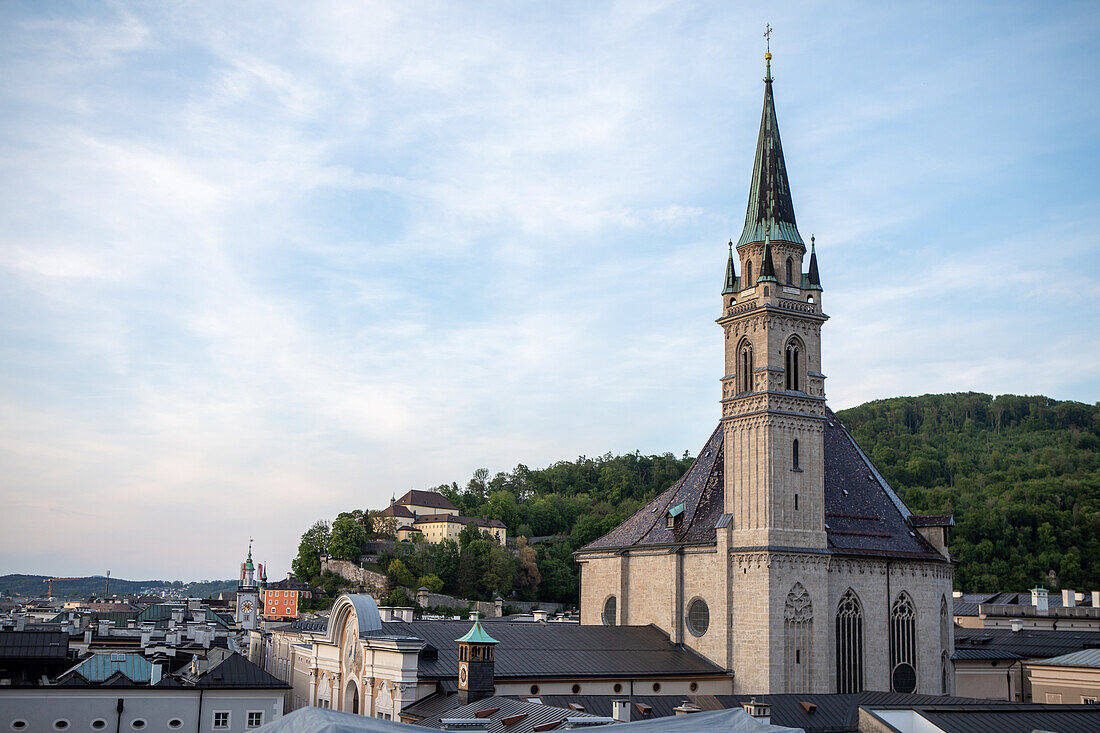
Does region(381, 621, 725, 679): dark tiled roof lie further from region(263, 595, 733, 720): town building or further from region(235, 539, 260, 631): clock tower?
region(235, 539, 260, 631): clock tower

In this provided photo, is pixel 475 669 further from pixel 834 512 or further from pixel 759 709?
pixel 834 512

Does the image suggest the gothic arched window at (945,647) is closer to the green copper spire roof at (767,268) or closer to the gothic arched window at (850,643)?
the gothic arched window at (850,643)

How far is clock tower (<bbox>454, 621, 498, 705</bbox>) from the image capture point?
41.1 m

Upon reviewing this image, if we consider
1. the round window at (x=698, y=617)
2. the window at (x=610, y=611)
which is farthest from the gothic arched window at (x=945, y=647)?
the window at (x=610, y=611)

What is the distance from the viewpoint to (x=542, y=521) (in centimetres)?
19112

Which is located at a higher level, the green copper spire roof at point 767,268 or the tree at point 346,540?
the green copper spire roof at point 767,268

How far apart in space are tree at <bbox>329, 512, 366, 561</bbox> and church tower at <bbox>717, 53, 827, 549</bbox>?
326ft

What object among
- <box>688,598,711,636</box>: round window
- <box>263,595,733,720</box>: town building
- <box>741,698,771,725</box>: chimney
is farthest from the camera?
<box>688,598,711,636</box>: round window

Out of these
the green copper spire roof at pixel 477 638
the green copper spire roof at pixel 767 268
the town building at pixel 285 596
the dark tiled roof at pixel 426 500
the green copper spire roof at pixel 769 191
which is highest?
the green copper spire roof at pixel 769 191

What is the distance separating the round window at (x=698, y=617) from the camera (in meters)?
52.6

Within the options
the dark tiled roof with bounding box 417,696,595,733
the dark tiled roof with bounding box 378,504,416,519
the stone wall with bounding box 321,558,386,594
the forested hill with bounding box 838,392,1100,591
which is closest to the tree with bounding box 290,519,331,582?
the stone wall with bounding box 321,558,386,594

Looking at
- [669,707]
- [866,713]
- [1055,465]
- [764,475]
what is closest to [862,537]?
[764,475]

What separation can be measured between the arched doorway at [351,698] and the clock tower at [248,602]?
3923 cm

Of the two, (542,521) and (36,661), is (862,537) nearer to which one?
(36,661)
